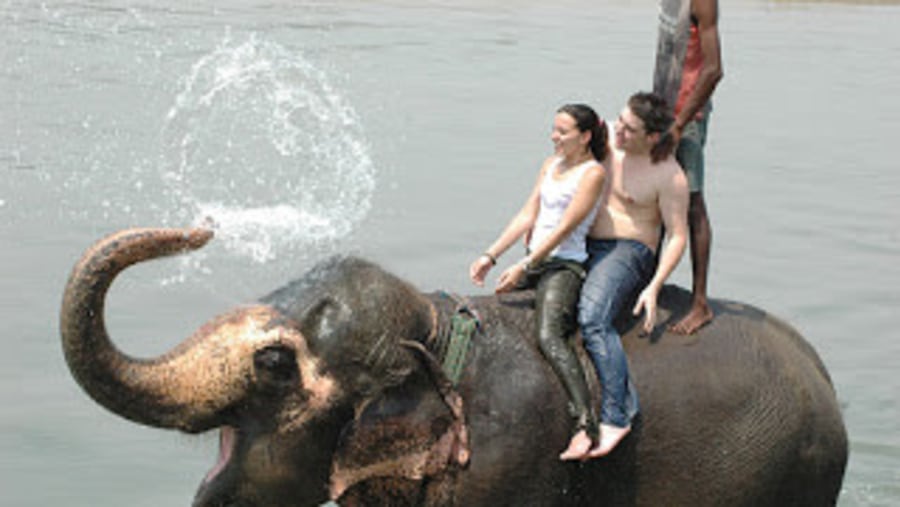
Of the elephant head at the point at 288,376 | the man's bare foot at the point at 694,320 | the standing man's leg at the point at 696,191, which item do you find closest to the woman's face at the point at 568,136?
the standing man's leg at the point at 696,191

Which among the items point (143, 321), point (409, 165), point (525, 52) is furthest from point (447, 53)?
point (143, 321)

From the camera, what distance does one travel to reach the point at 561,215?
582cm

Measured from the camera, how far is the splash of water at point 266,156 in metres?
14.6

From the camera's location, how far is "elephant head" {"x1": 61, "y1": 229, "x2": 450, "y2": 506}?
473cm

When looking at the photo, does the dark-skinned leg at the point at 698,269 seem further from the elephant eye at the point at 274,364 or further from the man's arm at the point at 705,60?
the elephant eye at the point at 274,364

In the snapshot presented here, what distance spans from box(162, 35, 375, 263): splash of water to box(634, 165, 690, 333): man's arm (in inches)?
307

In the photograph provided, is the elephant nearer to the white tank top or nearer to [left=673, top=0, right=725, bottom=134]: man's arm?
the white tank top

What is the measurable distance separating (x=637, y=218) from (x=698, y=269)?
311 millimetres

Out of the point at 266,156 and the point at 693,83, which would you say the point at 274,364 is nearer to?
the point at 693,83

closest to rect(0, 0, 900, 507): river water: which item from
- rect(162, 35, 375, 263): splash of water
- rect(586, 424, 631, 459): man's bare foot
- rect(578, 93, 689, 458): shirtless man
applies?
rect(162, 35, 375, 263): splash of water

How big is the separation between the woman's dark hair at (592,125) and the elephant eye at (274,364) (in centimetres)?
133

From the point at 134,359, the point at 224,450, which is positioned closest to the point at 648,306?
the point at 224,450

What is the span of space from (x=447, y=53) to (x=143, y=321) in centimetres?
1527

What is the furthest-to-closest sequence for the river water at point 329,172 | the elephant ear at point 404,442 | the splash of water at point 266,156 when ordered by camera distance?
the splash of water at point 266,156, the river water at point 329,172, the elephant ear at point 404,442
